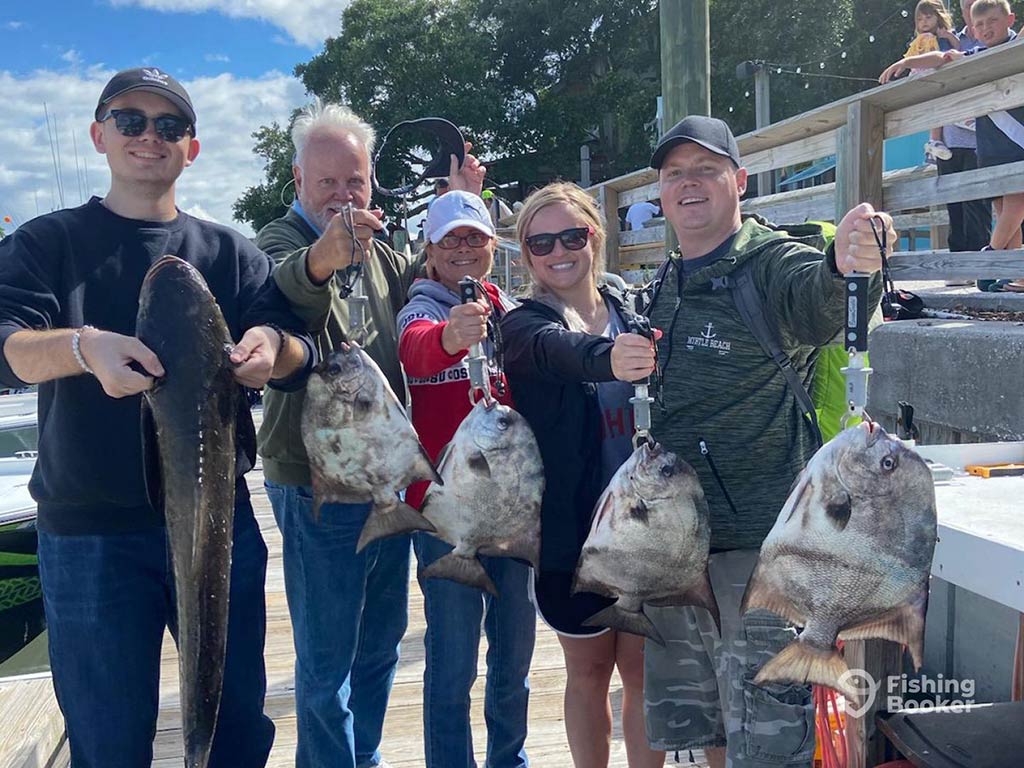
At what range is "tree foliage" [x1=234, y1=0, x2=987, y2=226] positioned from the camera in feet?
83.0

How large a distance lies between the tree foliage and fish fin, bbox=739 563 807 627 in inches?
947

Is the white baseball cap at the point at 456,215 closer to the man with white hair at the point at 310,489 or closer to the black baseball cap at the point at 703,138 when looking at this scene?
the man with white hair at the point at 310,489

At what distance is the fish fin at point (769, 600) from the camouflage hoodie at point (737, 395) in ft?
1.24

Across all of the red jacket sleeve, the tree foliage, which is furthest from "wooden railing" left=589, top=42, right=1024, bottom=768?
the tree foliage

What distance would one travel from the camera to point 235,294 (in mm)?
2379

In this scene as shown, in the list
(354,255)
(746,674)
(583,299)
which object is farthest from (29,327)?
(746,674)

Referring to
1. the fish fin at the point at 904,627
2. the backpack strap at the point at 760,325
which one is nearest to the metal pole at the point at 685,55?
the backpack strap at the point at 760,325

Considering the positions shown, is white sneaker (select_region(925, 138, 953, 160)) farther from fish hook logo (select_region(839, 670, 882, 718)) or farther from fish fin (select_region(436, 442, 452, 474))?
fish fin (select_region(436, 442, 452, 474))

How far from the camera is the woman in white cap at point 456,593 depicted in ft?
8.23

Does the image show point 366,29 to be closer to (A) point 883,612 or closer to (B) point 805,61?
(B) point 805,61

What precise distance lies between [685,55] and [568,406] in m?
3.04

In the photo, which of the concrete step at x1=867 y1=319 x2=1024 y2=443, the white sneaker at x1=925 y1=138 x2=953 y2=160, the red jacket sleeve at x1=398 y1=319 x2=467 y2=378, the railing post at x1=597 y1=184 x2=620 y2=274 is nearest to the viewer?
the red jacket sleeve at x1=398 y1=319 x2=467 y2=378

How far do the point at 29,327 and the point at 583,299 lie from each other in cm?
161

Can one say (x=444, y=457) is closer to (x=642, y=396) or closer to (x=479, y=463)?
(x=479, y=463)
